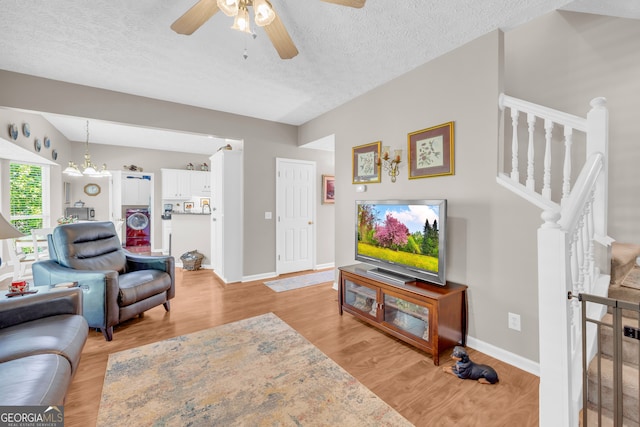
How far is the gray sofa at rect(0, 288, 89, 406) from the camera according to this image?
3.84 ft

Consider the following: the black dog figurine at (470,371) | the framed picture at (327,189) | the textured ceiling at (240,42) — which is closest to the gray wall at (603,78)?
the textured ceiling at (240,42)

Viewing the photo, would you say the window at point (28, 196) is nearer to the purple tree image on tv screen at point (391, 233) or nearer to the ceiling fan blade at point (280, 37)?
A: the ceiling fan blade at point (280, 37)

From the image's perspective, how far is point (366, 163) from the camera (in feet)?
11.2

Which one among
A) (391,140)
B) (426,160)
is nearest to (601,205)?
(426,160)

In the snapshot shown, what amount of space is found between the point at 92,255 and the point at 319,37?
3199 mm

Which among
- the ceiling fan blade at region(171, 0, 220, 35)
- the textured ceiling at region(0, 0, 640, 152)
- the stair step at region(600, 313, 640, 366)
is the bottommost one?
the stair step at region(600, 313, 640, 366)

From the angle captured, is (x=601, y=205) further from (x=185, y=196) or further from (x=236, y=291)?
(x=185, y=196)

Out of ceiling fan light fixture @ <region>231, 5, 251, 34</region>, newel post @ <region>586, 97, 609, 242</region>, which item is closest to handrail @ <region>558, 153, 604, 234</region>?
newel post @ <region>586, 97, 609, 242</region>

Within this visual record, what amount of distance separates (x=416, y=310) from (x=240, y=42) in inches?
109

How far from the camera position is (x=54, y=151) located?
197 inches

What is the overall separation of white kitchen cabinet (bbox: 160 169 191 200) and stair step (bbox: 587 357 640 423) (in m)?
7.61

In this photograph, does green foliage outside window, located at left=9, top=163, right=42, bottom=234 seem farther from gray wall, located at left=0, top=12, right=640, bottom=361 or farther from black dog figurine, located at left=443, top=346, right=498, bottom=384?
black dog figurine, located at left=443, top=346, right=498, bottom=384

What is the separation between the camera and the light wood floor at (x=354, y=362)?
1646mm

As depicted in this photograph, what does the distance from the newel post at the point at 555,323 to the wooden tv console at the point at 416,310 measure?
87 centimetres
